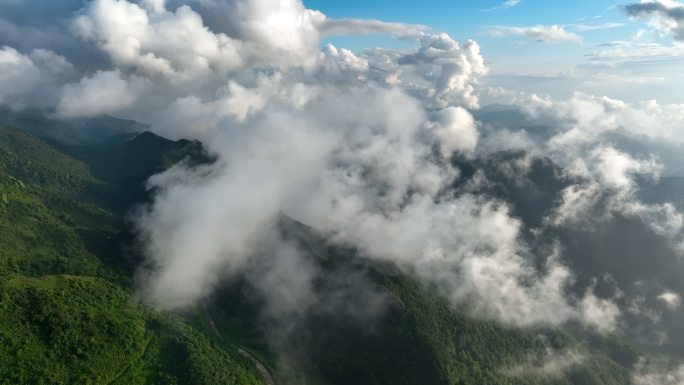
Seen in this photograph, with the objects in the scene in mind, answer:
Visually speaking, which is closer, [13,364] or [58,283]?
[13,364]

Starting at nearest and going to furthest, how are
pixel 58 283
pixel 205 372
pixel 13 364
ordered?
pixel 13 364 < pixel 205 372 < pixel 58 283

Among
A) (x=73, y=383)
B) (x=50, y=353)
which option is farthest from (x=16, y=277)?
(x=73, y=383)

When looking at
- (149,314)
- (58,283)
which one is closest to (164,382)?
(149,314)

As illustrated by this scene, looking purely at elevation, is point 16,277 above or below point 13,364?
above

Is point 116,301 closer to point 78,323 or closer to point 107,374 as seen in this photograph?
point 78,323

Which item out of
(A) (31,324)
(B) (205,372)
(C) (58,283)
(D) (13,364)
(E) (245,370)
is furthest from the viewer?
(E) (245,370)

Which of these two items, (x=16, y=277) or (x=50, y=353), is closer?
(x=50, y=353)

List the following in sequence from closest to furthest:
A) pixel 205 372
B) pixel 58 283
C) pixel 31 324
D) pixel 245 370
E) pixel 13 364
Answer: pixel 13 364 → pixel 31 324 → pixel 205 372 → pixel 58 283 → pixel 245 370

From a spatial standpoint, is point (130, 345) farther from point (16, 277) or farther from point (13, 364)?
point (16, 277)

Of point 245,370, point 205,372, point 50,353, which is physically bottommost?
point 245,370
